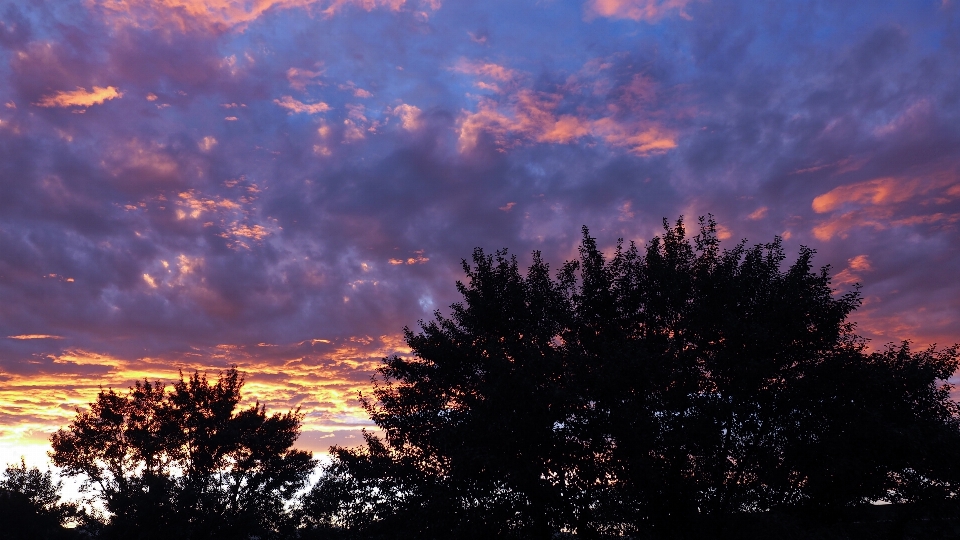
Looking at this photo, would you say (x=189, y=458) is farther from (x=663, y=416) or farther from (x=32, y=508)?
(x=663, y=416)

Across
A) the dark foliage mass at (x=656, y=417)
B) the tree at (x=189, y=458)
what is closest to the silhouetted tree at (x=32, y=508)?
the tree at (x=189, y=458)

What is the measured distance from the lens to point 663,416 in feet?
77.6

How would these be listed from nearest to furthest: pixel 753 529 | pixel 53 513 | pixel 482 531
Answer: pixel 753 529
pixel 482 531
pixel 53 513

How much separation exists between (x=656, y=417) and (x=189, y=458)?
1894 inches

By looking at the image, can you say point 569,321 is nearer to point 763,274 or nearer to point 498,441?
point 498,441

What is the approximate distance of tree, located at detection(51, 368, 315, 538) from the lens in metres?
47.7

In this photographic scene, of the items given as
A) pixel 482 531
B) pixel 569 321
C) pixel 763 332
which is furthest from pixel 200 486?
pixel 763 332

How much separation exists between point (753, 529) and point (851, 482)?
401 centimetres

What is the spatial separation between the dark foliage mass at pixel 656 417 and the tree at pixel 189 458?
23.0 m

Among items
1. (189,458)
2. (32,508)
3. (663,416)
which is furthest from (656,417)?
(32,508)

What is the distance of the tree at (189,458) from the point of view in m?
47.7

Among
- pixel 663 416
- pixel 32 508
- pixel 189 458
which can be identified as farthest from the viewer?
pixel 32 508

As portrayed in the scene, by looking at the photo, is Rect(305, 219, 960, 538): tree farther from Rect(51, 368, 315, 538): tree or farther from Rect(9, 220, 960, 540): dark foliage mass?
Rect(51, 368, 315, 538): tree

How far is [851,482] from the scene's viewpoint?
2158 cm
